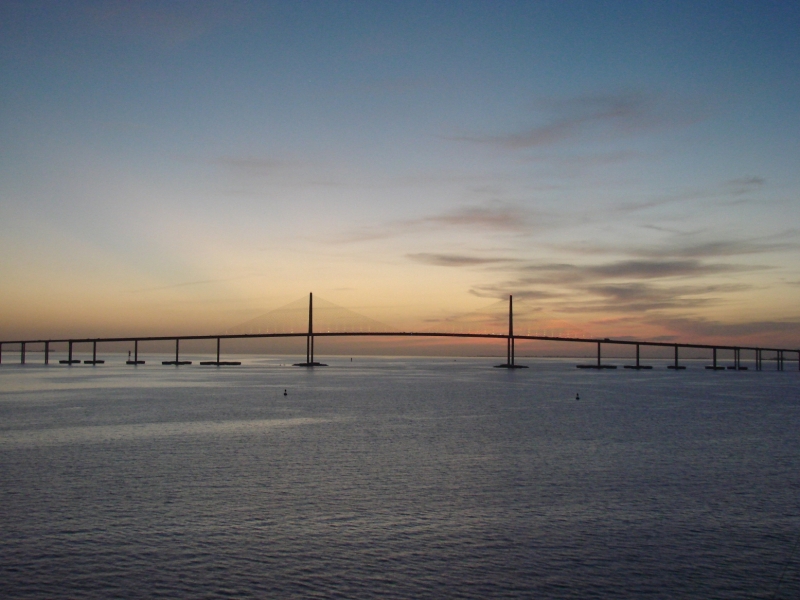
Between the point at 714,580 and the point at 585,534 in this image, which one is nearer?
the point at 714,580

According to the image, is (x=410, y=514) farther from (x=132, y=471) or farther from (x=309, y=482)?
(x=132, y=471)

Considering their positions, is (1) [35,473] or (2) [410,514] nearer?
(2) [410,514]

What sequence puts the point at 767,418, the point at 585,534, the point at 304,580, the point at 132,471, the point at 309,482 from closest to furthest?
the point at 304,580, the point at 585,534, the point at 309,482, the point at 132,471, the point at 767,418

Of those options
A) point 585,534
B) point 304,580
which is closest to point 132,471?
point 304,580

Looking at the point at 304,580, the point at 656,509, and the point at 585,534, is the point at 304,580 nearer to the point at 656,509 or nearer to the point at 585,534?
the point at 585,534

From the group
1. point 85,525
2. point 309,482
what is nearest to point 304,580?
point 85,525

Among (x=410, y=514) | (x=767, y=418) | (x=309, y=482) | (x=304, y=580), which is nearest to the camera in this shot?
(x=304, y=580)
